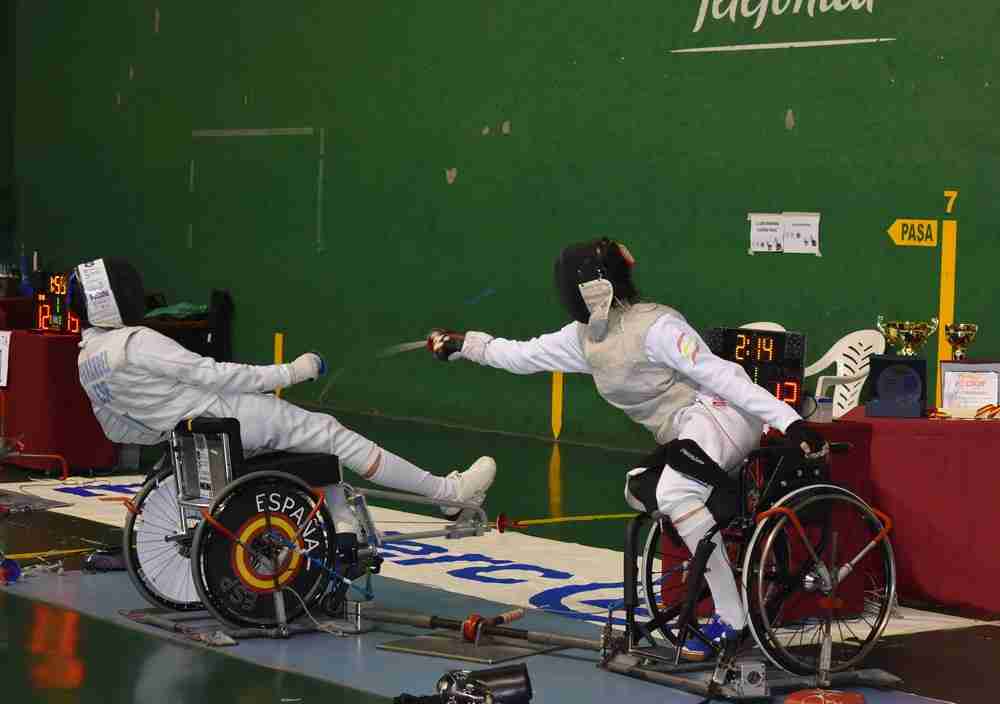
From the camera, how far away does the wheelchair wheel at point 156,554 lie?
5.89 metres

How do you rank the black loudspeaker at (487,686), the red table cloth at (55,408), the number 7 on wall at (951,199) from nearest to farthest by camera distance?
the black loudspeaker at (487,686)
the number 7 on wall at (951,199)
the red table cloth at (55,408)

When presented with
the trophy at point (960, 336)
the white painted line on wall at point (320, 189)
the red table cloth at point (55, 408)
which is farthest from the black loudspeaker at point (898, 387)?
the white painted line on wall at point (320, 189)

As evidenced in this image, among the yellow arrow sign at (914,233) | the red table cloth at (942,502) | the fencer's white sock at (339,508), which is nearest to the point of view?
the fencer's white sock at (339,508)

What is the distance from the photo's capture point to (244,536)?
5.52 metres

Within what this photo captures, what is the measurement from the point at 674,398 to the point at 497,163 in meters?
6.45

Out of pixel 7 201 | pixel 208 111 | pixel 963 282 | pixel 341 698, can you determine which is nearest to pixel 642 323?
pixel 341 698

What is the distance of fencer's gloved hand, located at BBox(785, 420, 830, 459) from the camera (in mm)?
4902

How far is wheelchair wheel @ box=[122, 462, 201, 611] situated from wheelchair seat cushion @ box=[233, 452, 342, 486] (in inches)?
15.5

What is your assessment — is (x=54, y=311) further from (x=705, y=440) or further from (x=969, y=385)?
(x=705, y=440)

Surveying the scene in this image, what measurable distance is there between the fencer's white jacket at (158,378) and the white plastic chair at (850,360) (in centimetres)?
420

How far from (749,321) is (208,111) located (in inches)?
231

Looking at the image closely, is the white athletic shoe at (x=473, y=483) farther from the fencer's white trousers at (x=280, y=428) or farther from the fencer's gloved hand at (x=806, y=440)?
the fencer's gloved hand at (x=806, y=440)

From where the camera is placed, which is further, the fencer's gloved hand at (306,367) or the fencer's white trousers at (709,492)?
the fencer's gloved hand at (306,367)

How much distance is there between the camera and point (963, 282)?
8.89 meters
